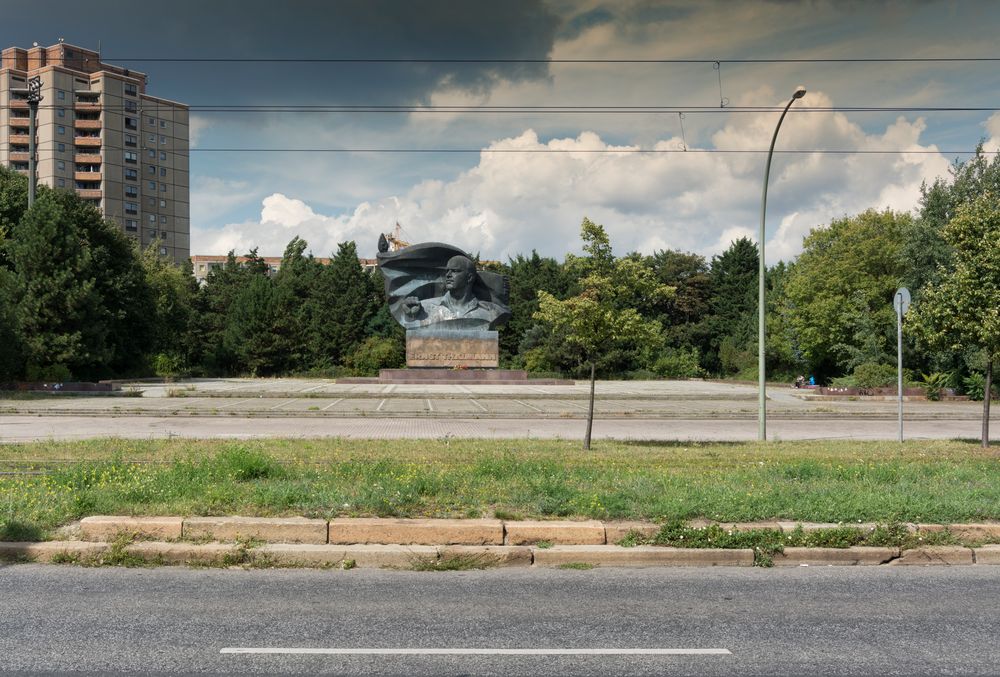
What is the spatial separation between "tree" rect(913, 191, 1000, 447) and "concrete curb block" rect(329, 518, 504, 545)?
13079 mm

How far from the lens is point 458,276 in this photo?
52.0 meters

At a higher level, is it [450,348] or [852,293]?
[852,293]

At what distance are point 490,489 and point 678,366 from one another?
53549mm

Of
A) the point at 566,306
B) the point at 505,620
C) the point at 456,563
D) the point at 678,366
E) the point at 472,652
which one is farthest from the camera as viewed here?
the point at 678,366

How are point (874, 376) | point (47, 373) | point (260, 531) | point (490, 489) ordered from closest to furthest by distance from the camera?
point (260, 531)
point (490, 489)
point (47, 373)
point (874, 376)

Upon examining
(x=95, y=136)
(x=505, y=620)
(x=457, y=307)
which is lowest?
(x=505, y=620)

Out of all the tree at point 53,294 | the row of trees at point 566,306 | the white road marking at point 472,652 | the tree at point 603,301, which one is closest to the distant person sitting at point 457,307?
the row of trees at point 566,306

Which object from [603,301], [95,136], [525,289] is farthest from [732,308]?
[95,136]

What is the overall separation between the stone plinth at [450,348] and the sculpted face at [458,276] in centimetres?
302

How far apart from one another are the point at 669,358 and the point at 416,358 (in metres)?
21.5

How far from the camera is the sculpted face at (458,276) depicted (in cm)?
5197

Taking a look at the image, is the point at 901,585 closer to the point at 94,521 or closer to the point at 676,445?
the point at 94,521

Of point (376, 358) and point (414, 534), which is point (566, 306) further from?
point (376, 358)

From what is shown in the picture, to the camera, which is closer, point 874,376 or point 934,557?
point 934,557
